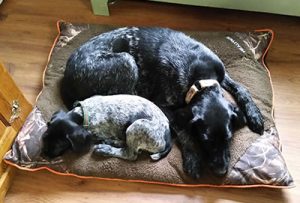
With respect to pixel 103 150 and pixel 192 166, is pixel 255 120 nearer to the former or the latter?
pixel 192 166

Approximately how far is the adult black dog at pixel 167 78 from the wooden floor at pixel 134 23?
0.73 feet

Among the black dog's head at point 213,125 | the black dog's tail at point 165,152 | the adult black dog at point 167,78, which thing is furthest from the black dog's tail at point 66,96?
the black dog's head at point 213,125

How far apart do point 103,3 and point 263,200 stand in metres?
1.76

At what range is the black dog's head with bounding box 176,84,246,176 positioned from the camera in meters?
1.89

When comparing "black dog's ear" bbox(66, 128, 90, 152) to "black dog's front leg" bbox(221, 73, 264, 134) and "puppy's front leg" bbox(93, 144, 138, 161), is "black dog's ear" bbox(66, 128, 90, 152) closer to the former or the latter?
"puppy's front leg" bbox(93, 144, 138, 161)

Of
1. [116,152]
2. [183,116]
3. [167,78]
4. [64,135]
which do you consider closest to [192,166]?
[183,116]

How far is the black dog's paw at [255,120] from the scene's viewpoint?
82.1 inches

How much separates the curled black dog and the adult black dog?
0.12 m

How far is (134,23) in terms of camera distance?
2854 mm

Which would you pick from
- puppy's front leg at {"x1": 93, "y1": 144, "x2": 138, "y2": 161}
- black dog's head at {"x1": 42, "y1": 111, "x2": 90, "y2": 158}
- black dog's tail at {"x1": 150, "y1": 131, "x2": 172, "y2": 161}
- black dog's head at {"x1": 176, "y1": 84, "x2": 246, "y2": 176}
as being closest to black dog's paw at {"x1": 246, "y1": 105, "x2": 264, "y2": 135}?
black dog's head at {"x1": 176, "y1": 84, "x2": 246, "y2": 176}

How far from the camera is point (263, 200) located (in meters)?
1.95

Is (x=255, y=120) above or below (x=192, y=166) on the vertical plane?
above

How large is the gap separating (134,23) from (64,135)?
3.98 ft

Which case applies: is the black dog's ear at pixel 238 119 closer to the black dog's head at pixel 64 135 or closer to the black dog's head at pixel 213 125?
the black dog's head at pixel 213 125
